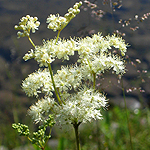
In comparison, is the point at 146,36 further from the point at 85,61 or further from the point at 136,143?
the point at 85,61

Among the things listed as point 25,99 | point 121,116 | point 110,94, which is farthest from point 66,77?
point 110,94

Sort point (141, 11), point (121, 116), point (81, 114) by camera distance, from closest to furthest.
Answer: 1. point (81, 114)
2. point (121, 116)
3. point (141, 11)

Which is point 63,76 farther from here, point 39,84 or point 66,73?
point 39,84

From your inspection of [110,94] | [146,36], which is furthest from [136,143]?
[146,36]

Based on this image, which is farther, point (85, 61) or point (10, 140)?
point (10, 140)

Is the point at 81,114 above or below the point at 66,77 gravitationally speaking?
below

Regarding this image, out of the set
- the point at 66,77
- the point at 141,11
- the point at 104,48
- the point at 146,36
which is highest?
the point at 141,11

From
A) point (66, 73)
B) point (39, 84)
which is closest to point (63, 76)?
point (66, 73)

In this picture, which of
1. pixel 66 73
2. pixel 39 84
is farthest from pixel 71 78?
pixel 39 84

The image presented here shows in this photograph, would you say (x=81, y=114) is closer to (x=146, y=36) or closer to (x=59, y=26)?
(x=59, y=26)

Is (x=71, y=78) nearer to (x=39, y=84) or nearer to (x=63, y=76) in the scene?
(x=63, y=76)

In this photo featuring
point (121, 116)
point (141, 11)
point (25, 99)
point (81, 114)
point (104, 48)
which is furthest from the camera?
point (141, 11)
